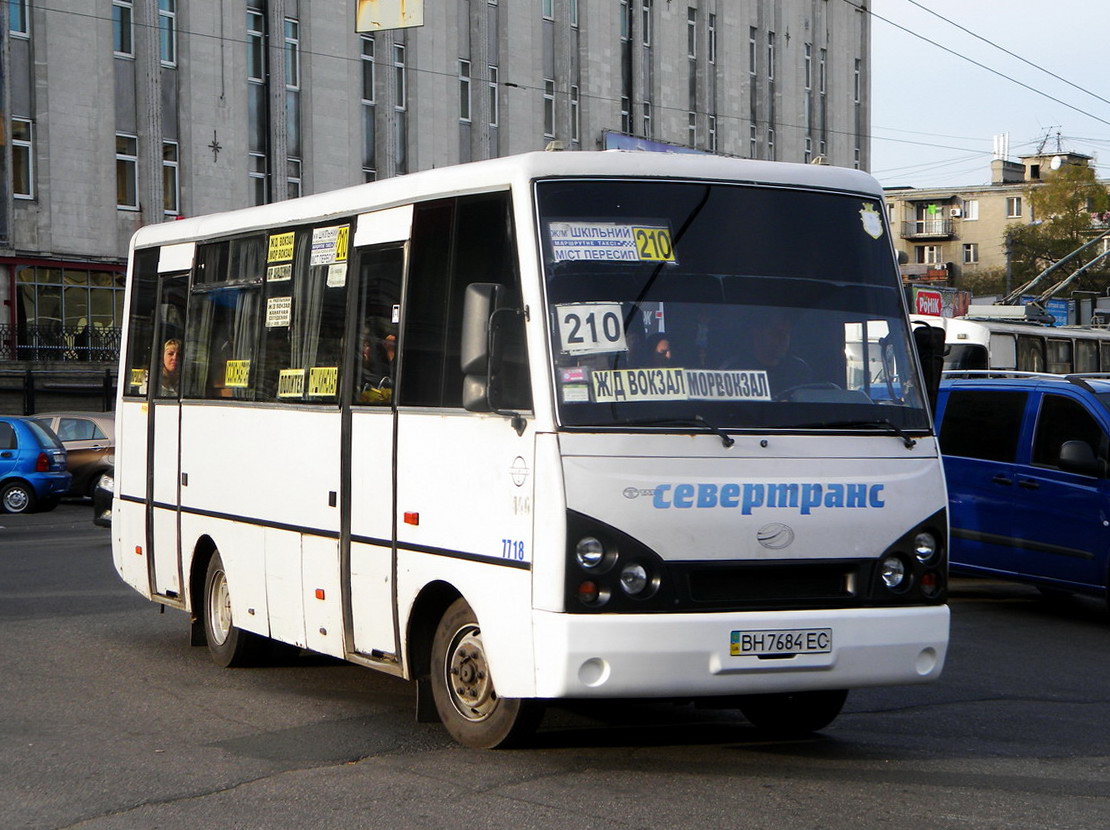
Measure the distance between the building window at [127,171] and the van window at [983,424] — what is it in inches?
1183

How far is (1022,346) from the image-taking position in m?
31.6

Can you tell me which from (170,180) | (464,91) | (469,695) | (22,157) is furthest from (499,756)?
(464,91)

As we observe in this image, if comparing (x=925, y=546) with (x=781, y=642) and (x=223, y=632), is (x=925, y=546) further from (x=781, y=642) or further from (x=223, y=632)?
(x=223, y=632)

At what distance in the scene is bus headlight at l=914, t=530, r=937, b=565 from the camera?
7.36 meters

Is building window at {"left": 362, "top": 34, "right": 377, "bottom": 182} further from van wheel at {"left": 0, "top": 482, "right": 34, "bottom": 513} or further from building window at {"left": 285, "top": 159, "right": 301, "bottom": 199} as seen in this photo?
van wheel at {"left": 0, "top": 482, "right": 34, "bottom": 513}

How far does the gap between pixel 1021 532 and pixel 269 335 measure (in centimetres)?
673

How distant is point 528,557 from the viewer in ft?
22.5

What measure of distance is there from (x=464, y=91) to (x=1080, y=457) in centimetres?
3868

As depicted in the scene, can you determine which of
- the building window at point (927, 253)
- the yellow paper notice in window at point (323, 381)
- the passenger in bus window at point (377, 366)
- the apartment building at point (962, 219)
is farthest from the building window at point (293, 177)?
the building window at point (927, 253)

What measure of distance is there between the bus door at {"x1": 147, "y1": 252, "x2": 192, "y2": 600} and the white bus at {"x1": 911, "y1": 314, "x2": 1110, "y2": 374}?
700 inches

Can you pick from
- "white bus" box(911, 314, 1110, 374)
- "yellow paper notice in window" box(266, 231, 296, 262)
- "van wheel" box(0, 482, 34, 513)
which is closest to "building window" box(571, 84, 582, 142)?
"white bus" box(911, 314, 1110, 374)

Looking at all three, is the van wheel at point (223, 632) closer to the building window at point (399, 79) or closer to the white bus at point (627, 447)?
the white bus at point (627, 447)

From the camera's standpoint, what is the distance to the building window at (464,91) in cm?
4891

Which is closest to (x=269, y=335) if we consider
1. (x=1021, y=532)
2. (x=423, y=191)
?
(x=423, y=191)
